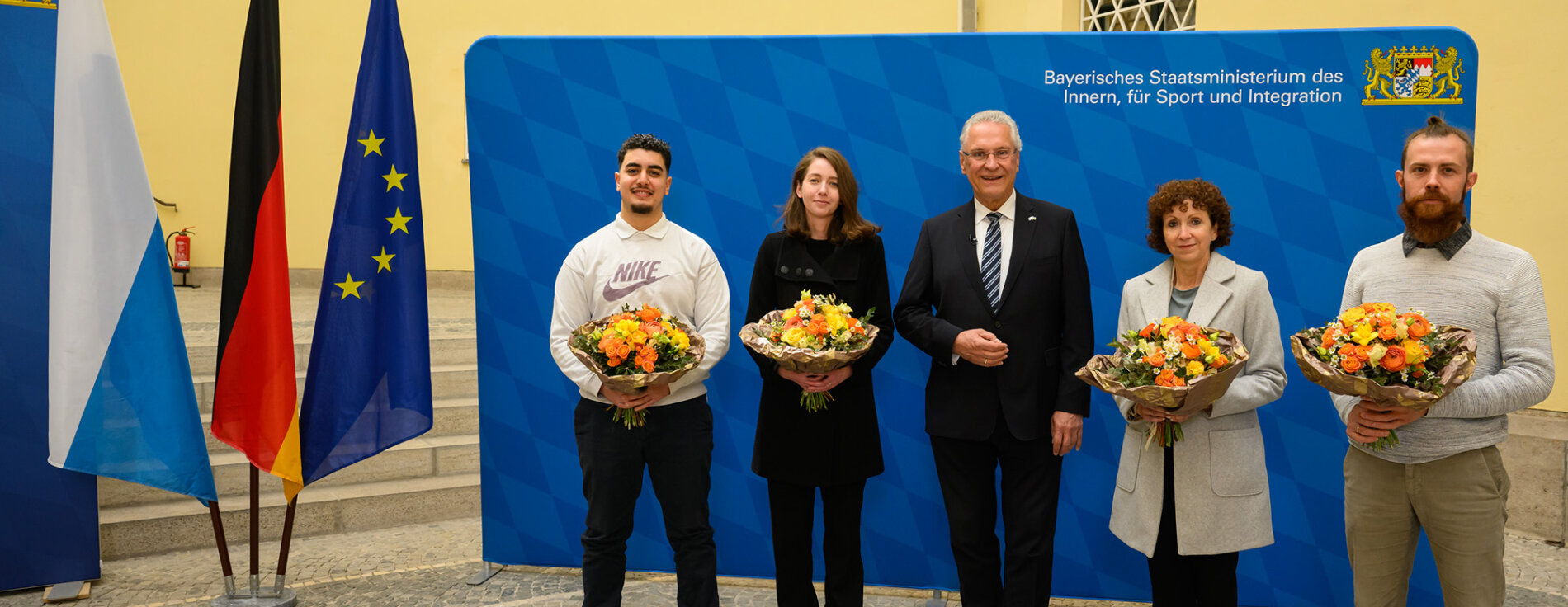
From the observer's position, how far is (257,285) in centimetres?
346

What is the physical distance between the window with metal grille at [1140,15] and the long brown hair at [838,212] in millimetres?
3837

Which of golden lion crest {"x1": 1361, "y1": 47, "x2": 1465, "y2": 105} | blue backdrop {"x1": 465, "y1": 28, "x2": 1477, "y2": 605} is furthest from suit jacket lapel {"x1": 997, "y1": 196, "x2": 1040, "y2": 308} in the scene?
golden lion crest {"x1": 1361, "y1": 47, "x2": 1465, "y2": 105}

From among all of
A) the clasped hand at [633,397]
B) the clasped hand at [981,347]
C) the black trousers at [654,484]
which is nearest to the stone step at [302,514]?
the black trousers at [654,484]

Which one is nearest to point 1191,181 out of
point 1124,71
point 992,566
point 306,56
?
point 1124,71

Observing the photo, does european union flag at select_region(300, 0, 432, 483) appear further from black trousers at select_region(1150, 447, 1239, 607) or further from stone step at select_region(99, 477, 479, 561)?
black trousers at select_region(1150, 447, 1239, 607)

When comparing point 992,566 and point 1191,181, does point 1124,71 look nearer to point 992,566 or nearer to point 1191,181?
point 1191,181

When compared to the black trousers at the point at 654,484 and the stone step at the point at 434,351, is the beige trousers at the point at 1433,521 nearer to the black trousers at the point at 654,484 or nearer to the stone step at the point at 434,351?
the black trousers at the point at 654,484

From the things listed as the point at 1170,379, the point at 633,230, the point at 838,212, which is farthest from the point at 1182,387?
the point at 633,230

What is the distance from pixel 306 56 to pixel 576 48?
19.3 ft

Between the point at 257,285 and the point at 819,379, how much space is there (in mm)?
2193

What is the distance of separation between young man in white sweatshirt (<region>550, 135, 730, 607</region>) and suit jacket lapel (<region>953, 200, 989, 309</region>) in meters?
0.85

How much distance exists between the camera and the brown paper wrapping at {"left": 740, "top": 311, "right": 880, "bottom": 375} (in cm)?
274

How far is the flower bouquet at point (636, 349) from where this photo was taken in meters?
2.79

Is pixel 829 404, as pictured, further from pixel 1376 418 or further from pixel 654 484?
pixel 1376 418
